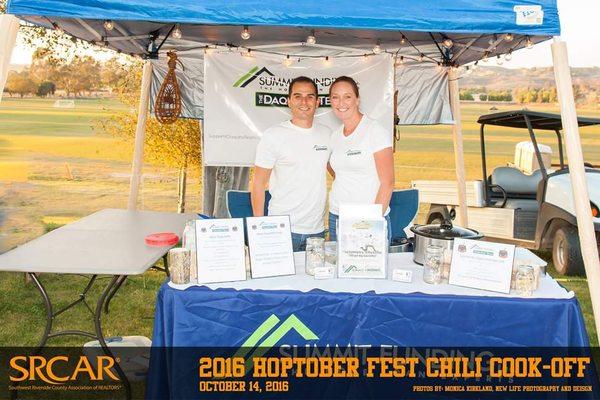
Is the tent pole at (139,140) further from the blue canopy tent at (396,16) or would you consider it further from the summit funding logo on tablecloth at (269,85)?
the blue canopy tent at (396,16)

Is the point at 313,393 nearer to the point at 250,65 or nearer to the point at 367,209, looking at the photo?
the point at 367,209

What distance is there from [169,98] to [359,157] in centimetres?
325

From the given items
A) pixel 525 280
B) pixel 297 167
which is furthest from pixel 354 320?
pixel 297 167

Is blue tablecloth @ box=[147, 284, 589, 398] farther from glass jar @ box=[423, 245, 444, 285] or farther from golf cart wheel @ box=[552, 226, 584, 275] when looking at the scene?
golf cart wheel @ box=[552, 226, 584, 275]

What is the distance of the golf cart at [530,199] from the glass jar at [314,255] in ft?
10.6

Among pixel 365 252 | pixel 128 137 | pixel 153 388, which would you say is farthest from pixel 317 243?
pixel 128 137

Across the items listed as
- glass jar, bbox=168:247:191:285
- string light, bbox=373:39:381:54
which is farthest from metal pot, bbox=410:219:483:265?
string light, bbox=373:39:381:54

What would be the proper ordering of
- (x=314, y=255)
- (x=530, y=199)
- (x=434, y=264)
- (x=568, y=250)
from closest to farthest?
(x=434, y=264), (x=314, y=255), (x=568, y=250), (x=530, y=199)

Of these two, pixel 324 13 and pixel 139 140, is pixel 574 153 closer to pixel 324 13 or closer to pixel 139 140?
pixel 324 13

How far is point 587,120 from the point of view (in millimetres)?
5723

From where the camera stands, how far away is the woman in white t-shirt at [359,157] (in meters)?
2.93

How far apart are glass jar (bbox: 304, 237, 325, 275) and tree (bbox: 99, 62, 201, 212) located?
580cm

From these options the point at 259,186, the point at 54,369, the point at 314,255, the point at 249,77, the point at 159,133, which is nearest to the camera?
Answer: the point at 314,255

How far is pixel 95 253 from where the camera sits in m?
3.02
